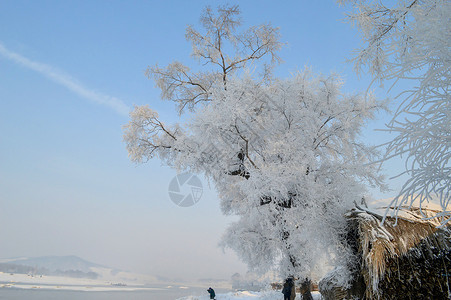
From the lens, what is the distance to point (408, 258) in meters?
4.98

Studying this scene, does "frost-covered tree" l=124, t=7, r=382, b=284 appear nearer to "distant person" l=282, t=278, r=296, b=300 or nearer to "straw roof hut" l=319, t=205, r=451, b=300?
"distant person" l=282, t=278, r=296, b=300

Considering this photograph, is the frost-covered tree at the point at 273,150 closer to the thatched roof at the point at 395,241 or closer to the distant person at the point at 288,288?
Answer: the distant person at the point at 288,288

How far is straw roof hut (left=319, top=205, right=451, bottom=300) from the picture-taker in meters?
4.76

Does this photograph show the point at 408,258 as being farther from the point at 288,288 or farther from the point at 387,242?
the point at 288,288

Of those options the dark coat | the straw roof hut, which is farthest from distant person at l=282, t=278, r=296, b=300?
the straw roof hut

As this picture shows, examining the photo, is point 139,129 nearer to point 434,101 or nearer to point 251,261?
point 251,261

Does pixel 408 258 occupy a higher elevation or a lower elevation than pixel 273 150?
lower

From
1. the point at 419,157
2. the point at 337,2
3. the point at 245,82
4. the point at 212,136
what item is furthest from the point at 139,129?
the point at 419,157

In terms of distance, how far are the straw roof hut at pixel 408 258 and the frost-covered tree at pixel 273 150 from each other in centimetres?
305

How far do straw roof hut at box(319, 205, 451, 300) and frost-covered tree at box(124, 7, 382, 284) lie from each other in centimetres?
305

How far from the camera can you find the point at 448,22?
7.96 ft

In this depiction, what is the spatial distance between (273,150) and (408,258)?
4945 millimetres

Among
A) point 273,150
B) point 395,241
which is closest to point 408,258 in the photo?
point 395,241

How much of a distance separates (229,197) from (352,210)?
23.4ft
